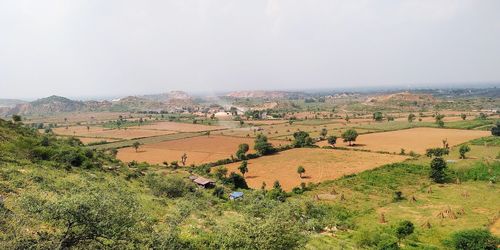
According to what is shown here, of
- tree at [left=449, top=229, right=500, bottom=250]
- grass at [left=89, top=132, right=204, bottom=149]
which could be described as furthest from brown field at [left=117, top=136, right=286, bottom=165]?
tree at [left=449, top=229, right=500, bottom=250]

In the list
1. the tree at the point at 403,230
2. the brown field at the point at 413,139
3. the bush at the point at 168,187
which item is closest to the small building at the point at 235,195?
the bush at the point at 168,187

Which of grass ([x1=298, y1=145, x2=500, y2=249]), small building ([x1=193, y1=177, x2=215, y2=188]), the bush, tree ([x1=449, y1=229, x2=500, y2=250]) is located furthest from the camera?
small building ([x1=193, y1=177, x2=215, y2=188])

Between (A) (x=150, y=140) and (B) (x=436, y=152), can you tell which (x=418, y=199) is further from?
(A) (x=150, y=140)

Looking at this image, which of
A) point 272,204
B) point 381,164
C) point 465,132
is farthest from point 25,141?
point 465,132

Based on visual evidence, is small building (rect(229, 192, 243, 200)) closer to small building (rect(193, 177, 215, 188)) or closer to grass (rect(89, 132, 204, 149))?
small building (rect(193, 177, 215, 188))

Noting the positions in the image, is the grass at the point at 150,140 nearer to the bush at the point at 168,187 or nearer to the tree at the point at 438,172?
the bush at the point at 168,187

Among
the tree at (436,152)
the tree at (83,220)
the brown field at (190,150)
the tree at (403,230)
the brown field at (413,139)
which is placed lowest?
the brown field at (190,150)
